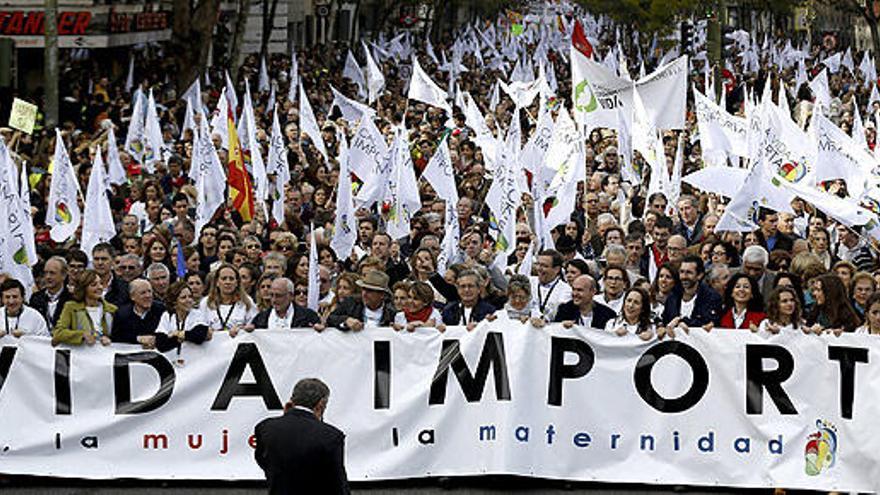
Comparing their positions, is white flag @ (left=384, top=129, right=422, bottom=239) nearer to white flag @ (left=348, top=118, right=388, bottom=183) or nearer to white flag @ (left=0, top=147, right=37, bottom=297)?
white flag @ (left=348, top=118, right=388, bottom=183)

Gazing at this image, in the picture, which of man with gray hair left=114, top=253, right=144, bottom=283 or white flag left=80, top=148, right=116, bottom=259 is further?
white flag left=80, top=148, right=116, bottom=259

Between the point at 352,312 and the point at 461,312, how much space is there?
2.07 ft

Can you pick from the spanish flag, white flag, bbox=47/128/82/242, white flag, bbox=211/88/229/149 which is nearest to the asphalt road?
white flag, bbox=47/128/82/242

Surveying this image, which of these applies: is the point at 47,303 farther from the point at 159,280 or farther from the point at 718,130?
the point at 718,130

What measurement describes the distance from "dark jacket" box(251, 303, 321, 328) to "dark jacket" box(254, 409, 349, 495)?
3.51m

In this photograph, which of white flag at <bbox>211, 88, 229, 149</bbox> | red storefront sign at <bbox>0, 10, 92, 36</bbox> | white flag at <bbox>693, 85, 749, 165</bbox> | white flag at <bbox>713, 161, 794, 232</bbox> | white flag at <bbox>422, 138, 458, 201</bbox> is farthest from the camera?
red storefront sign at <bbox>0, 10, 92, 36</bbox>

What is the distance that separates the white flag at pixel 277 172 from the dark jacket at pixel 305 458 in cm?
962

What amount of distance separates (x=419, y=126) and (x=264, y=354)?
647 inches

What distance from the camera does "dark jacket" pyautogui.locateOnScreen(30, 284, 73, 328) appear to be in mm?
13759

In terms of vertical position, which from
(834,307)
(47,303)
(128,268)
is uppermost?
(834,307)

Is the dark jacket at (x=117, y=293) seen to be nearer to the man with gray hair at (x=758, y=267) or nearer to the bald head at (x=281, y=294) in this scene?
the bald head at (x=281, y=294)

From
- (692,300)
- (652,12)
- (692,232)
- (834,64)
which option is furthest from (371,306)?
(652,12)

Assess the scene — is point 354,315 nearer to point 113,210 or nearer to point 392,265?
point 392,265

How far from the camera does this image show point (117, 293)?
47.7ft
